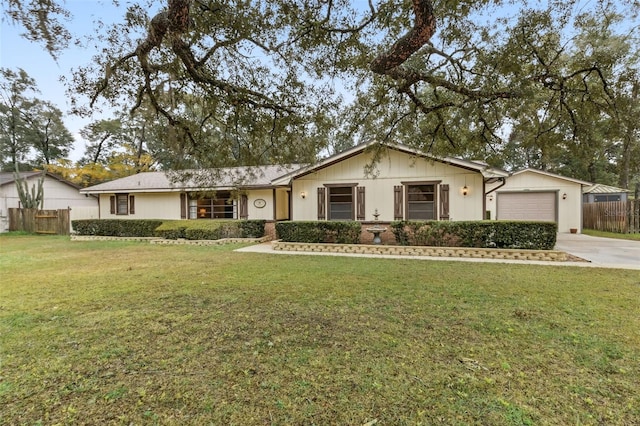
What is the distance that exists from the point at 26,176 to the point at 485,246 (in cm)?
2574

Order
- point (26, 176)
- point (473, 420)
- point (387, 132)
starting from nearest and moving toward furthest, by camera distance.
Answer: point (473, 420) < point (387, 132) < point (26, 176)

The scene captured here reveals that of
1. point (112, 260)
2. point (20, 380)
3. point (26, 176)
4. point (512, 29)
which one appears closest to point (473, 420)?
point (20, 380)

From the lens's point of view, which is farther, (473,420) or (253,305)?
(253,305)

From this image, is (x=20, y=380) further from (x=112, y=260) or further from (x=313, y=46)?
(x=112, y=260)

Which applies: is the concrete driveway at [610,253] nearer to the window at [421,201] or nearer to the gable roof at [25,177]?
the window at [421,201]

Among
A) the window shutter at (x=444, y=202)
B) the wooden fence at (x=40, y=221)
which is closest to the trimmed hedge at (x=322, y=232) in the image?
the window shutter at (x=444, y=202)

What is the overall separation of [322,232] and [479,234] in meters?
4.99

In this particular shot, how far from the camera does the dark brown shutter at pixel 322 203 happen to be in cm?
1182

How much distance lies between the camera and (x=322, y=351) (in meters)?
3.03

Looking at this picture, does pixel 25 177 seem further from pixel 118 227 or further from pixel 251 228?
pixel 251 228

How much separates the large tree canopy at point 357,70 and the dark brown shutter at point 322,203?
5209 mm

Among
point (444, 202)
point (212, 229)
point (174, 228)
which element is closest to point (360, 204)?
point (444, 202)

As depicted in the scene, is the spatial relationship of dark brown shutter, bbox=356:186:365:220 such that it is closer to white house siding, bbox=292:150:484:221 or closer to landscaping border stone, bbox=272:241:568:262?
white house siding, bbox=292:150:484:221

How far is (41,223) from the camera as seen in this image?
16.7 metres
